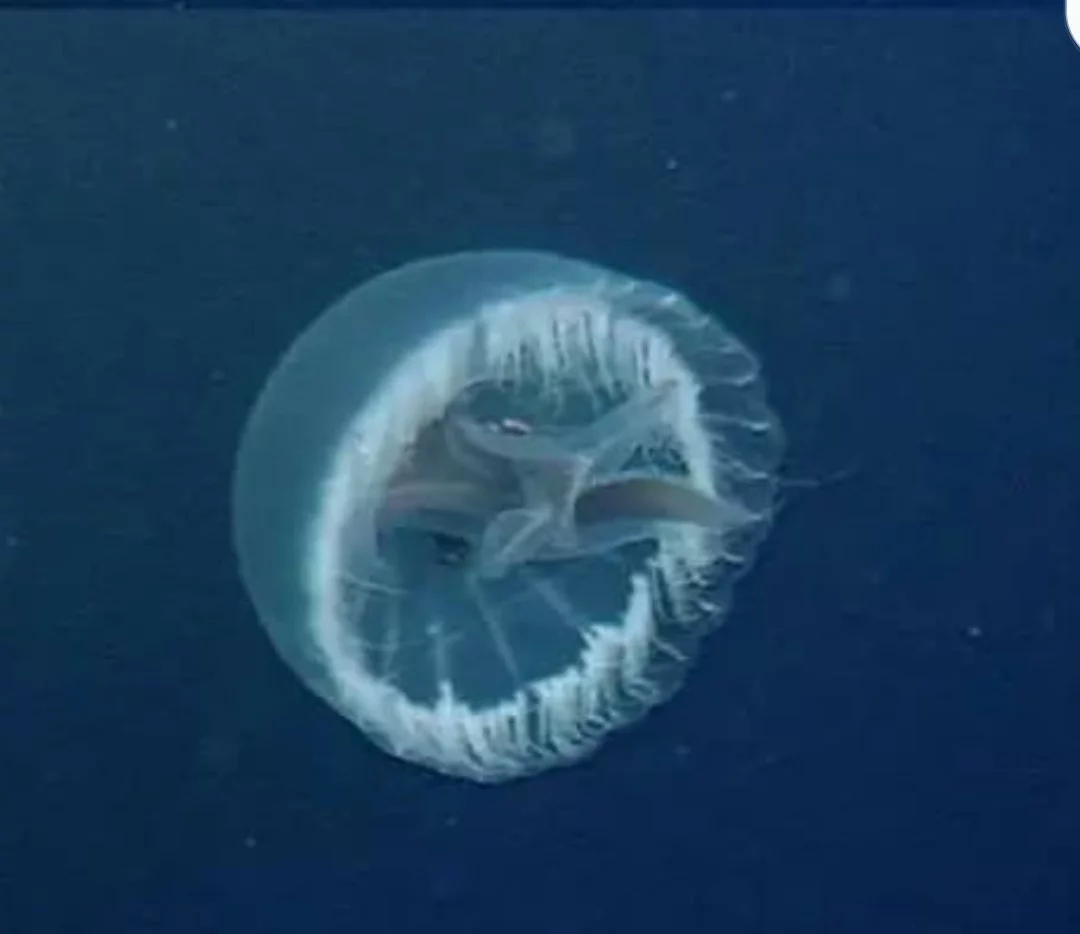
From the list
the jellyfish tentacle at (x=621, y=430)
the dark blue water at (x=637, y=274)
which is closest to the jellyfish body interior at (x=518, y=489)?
the jellyfish tentacle at (x=621, y=430)

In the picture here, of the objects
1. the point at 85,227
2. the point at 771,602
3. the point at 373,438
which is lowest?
the point at 771,602

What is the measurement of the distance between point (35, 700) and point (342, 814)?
0.20m

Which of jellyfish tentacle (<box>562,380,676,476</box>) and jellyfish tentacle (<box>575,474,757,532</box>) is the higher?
jellyfish tentacle (<box>562,380,676,476</box>)

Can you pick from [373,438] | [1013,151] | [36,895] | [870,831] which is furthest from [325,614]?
[1013,151]

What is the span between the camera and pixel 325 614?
1.54 metres

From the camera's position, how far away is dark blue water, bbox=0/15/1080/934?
1503mm

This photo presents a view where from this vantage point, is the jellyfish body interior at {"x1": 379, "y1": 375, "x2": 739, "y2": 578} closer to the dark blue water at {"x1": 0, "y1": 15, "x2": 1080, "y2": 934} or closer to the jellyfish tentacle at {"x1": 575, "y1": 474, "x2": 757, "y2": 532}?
the jellyfish tentacle at {"x1": 575, "y1": 474, "x2": 757, "y2": 532}

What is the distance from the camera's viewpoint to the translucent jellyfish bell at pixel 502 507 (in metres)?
1.52

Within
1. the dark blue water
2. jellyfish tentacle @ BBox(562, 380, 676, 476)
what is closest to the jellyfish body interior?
jellyfish tentacle @ BBox(562, 380, 676, 476)

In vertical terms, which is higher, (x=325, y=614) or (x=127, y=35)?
(x=127, y=35)

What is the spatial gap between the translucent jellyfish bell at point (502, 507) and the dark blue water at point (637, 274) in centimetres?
2

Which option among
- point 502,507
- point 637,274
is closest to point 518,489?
point 502,507

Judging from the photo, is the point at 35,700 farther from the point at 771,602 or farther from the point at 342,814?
the point at 771,602

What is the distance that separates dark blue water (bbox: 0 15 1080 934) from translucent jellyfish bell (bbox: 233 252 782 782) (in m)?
0.02
